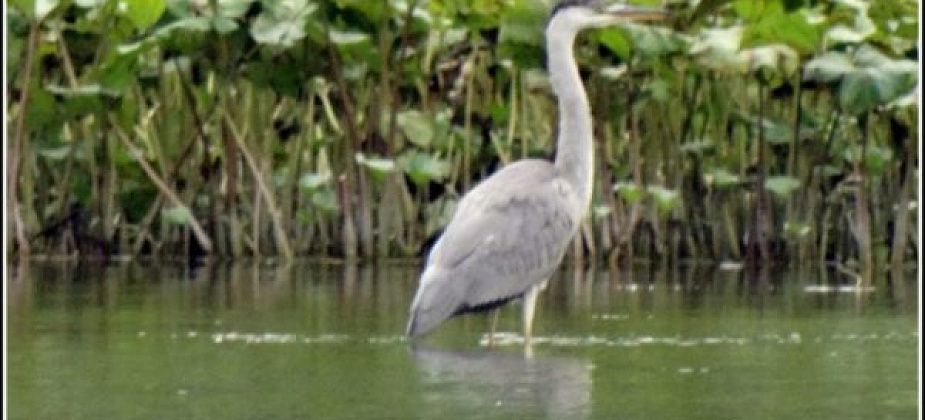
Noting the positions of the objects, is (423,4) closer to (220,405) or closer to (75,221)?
(75,221)

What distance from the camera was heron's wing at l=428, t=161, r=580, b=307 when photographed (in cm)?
948

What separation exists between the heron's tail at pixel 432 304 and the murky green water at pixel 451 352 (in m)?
0.07

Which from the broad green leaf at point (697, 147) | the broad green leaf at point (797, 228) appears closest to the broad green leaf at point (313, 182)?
the broad green leaf at point (697, 147)

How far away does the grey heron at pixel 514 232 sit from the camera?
9.37 m

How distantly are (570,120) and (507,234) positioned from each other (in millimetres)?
588

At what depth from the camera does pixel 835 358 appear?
8516 mm

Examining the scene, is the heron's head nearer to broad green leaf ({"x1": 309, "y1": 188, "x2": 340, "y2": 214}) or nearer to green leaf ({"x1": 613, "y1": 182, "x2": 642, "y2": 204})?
green leaf ({"x1": 613, "y1": 182, "x2": 642, "y2": 204})

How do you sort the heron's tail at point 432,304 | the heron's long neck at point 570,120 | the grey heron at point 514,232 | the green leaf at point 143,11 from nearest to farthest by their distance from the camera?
the heron's tail at point 432,304, the grey heron at point 514,232, the heron's long neck at point 570,120, the green leaf at point 143,11

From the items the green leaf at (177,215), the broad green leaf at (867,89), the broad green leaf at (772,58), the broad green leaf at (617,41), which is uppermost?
the broad green leaf at (617,41)

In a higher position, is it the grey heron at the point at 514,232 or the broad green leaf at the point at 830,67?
the broad green leaf at the point at 830,67

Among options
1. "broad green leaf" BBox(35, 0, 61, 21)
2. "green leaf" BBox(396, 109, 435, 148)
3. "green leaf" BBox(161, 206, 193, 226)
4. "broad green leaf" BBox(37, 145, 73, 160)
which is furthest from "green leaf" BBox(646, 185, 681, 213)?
"broad green leaf" BBox(37, 145, 73, 160)

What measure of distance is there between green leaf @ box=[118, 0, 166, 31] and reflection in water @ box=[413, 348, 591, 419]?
5257 mm

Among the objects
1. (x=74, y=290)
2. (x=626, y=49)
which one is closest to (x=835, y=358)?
(x=74, y=290)

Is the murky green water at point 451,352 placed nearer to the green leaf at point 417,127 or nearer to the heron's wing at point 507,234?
the heron's wing at point 507,234
